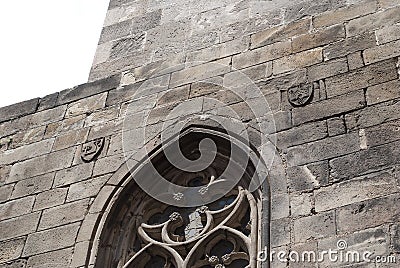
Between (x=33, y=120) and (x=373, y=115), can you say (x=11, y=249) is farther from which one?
(x=373, y=115)

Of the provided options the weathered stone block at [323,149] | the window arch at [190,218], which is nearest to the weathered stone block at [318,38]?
the window arch at [190,218]

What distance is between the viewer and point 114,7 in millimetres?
7965

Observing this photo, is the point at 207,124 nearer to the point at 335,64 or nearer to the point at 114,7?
the point at 335,64

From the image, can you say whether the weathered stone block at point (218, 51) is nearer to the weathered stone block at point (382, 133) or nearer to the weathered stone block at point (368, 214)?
the weathered stone block at point (382, 133)

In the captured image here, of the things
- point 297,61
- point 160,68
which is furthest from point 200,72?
point 297,61

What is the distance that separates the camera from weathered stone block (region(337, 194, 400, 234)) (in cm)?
455

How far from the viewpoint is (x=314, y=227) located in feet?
15.4

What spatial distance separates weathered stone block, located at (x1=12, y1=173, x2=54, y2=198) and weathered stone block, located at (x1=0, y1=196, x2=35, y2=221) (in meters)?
0.06

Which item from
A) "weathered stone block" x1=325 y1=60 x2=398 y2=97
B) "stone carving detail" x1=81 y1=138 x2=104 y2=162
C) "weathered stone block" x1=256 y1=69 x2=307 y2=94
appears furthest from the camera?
"stone carving detail" x1=81 y1=138 x2=104 y2=162

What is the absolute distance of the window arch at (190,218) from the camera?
5169mm

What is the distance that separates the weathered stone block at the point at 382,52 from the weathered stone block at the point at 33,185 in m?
2.40

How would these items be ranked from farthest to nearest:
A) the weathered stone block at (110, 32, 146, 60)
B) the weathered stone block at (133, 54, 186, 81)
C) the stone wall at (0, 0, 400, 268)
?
the weathered stone block at (110, 32, 146, 60) < the weathered stone block at (133, 54, 186, 81) < the stone wall at (0, 0, 400, 268)

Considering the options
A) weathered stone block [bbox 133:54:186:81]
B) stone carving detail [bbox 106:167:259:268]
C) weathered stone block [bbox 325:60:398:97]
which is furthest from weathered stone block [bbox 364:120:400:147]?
weathered stone block [bbox 133:54:186:81]

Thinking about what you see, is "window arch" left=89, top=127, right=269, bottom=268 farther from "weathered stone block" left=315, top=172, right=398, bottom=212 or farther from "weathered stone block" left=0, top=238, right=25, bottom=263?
"weathered stone block" left=0, top=238, right=25, bottom=263
